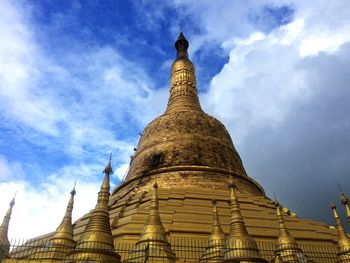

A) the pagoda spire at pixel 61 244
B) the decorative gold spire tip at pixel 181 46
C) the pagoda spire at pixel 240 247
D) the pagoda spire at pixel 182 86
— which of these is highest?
the decorative gold spire tip at pixel 181 46

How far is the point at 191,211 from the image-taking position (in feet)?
47.9

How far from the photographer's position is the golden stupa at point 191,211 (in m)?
10.3

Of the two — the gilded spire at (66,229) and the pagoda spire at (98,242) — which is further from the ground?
the gilded spire at (66,229)

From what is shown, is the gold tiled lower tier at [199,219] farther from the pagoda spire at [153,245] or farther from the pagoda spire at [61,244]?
the pagoda spire at [61,244]

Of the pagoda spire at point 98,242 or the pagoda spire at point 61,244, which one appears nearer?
the pagoda spire at point 98,242

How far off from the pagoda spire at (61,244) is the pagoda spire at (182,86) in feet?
41.2

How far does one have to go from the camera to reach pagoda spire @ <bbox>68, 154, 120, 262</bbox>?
9.36 metres

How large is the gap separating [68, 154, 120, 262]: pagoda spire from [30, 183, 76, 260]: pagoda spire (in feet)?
5.24

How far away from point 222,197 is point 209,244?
5576mm

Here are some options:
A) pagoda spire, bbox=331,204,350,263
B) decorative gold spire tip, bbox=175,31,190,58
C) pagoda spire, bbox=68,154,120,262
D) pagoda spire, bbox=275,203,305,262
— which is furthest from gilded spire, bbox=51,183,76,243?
decorative gold spire tip, bbox=175,31,190,58

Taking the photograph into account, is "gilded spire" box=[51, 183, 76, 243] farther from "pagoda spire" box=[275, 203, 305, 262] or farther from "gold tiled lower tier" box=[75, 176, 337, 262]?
"pagoda spire" box=[275, 203, 305, 262]

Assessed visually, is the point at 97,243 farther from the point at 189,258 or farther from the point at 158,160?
the point at 158,160

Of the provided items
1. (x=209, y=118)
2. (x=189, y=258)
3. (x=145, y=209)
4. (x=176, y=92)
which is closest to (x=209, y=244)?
(x=189, y=258)

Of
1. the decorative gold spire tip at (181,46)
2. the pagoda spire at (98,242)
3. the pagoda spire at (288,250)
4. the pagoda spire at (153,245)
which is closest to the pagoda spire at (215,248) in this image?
the pagoda spire at (153,245)
